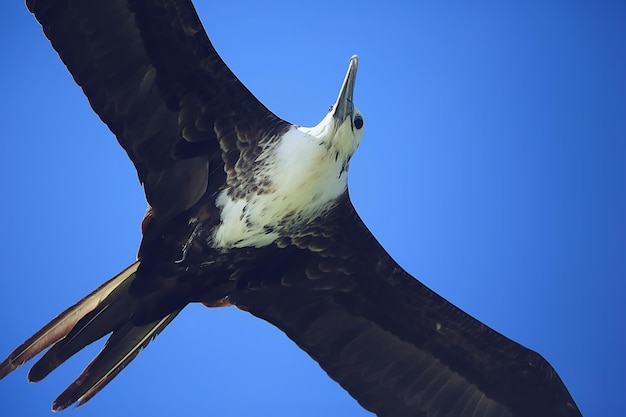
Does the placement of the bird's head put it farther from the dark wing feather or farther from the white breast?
the dark wing feather

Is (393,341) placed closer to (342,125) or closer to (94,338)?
(342,125)

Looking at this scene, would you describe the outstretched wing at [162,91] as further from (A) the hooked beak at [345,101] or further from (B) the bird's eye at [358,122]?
(B) the bird's eye at [358,122]

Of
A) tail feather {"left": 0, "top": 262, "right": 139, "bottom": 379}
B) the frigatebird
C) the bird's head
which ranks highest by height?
the bird's head

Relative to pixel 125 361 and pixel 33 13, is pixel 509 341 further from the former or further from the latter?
pixel 33 13

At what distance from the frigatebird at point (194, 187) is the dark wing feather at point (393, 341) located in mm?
22

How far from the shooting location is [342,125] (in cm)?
514

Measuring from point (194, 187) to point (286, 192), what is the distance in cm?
52

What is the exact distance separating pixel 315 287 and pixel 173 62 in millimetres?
1671

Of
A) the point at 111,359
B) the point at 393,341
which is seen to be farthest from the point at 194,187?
the point at 393,341

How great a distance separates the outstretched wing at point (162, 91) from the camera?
4883 mm

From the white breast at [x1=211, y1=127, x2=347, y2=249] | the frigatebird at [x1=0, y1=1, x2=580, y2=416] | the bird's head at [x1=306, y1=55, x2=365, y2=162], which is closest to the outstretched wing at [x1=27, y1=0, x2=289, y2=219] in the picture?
the frigatebird at [x1=0, y1=1, x2=580, y2=416]

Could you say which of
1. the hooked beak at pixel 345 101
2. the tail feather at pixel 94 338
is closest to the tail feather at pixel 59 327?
the tail feather at pixel 94 338

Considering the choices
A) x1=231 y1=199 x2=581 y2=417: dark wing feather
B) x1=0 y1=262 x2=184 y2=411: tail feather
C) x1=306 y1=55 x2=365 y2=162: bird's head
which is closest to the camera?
x1=0 y1=262 x2=184 y2=411: tail feather

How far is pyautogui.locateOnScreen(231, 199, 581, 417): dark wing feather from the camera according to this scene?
5703mm
